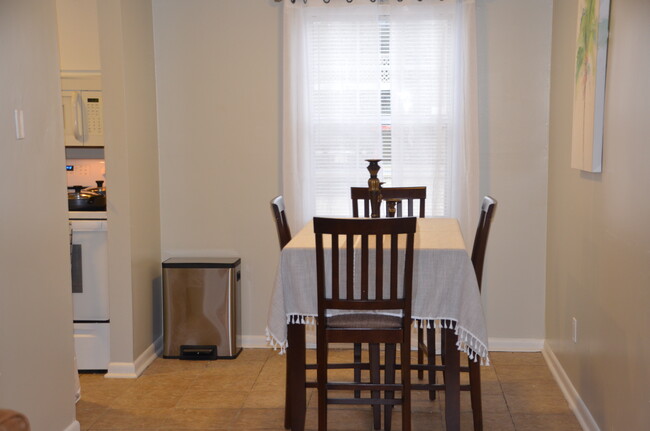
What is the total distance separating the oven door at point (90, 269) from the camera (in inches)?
171

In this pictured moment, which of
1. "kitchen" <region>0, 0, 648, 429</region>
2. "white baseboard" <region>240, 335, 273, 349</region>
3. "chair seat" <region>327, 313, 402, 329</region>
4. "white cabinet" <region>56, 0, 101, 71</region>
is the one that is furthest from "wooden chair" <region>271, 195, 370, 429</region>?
"white cabinet" <region>56, 0, 101, 71</region>

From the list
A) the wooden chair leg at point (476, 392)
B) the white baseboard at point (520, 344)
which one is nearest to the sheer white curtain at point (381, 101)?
the white baseboard at point (520, 344)

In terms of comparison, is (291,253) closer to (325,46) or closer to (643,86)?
(643,86)

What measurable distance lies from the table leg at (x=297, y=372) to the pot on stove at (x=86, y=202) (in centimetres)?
178

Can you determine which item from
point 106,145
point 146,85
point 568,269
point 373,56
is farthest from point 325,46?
point 568,269

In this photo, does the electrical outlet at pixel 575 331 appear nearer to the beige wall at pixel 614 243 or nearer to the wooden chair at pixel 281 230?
the beige wall at pixel 614 243

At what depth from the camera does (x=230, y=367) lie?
452 cm

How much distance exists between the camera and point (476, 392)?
11.1 ft

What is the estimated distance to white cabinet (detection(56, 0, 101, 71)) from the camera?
15.3 ft

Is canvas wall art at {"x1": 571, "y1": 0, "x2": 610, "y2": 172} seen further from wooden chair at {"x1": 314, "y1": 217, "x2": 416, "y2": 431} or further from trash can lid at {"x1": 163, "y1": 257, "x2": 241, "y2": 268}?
trash can lid at {"x1": 163, "y1": 257, "x2": 241, "y2": 268}

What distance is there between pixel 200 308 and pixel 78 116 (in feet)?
4.48

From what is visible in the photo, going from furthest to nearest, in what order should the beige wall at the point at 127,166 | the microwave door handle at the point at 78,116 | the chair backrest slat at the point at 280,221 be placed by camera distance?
the microwave door handle at the point at 78,116 < the beige wall at the point at 127,166 < the chair backrest slat at the point at 280,221

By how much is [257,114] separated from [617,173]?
96.8 inches

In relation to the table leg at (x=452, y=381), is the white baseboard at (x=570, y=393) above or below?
below
